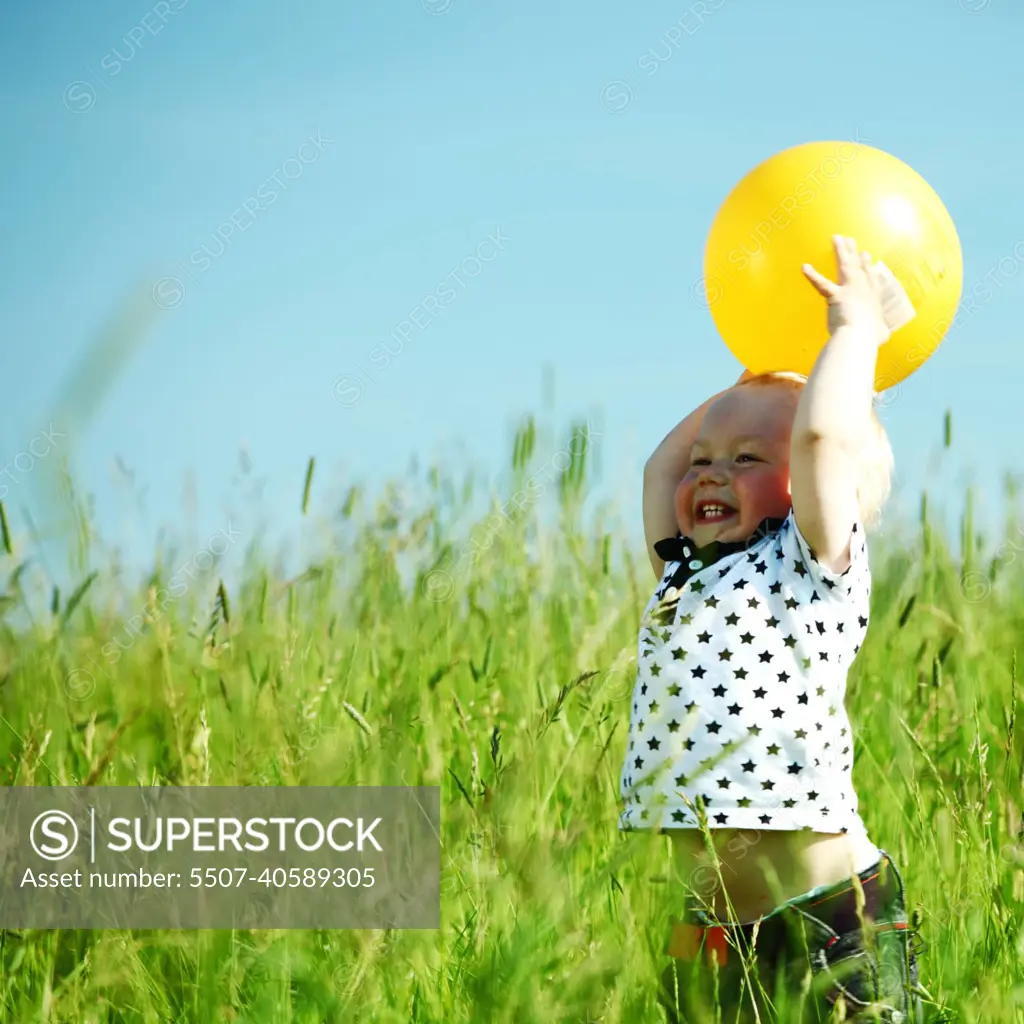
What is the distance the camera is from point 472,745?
5.32ft

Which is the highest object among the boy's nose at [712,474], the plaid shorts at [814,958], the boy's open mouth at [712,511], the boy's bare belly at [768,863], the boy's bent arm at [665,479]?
the boy's bent arm at [665,479]

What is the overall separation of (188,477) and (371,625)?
1.95ft

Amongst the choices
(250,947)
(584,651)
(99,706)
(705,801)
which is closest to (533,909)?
(584,651)

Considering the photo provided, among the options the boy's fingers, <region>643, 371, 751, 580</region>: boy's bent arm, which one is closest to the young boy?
the boy's fingers

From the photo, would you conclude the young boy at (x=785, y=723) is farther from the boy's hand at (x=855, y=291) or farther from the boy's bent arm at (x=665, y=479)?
the boy's bent arm at (x=665, y=479)

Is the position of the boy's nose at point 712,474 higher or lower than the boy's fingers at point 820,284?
lower

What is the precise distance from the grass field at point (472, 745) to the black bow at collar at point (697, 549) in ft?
0.46

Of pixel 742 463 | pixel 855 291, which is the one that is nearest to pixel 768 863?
pixel 742 463

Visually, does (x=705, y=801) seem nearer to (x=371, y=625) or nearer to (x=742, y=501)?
(x=742, y=501)

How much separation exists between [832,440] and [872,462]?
25 cm

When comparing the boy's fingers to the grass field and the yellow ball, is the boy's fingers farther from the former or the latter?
the grass field

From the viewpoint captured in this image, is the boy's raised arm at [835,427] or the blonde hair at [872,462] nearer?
the boy's raised arm at [835,427]

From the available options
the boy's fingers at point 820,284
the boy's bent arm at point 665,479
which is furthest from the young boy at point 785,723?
the boy's bent arm at point 665,479

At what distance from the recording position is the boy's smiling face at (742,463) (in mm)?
2139
